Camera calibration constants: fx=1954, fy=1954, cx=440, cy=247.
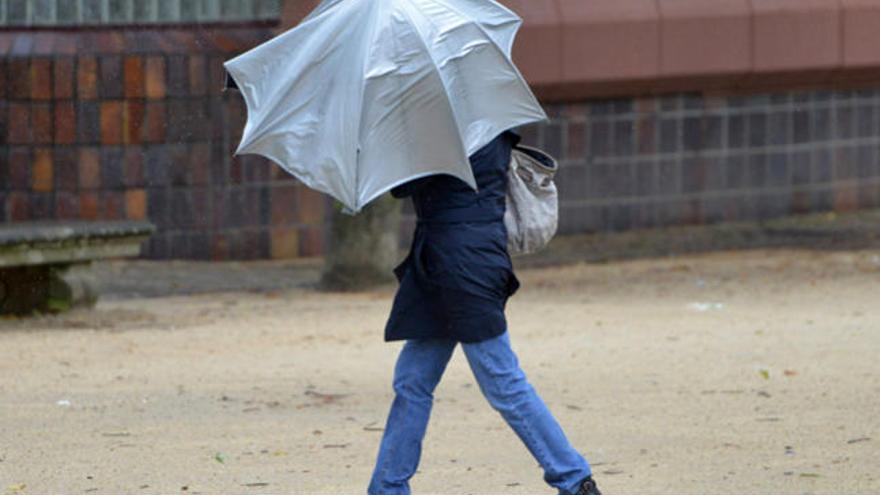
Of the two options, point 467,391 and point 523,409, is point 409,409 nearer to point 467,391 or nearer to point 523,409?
point 523,409

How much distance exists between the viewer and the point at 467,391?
8.91 m

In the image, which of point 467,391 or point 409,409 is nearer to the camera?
point 409,409

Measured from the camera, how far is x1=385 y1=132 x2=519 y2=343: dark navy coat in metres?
5.61

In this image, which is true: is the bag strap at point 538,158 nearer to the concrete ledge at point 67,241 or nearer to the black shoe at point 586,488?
the black shoe at point 586,488

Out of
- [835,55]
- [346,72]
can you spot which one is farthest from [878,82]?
[346,72]

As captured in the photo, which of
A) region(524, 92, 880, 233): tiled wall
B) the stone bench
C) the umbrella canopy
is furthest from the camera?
region(524, 92, 880, 233): tiled wall

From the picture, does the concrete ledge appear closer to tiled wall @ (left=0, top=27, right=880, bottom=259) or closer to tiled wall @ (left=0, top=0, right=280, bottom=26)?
tiled wall @ (left=0, top=27, right=880, bottom=259)

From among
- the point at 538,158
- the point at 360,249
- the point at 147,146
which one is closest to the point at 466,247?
the point at 538,158

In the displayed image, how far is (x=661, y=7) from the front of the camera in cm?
1394

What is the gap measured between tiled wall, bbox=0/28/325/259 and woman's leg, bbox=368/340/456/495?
776 cm

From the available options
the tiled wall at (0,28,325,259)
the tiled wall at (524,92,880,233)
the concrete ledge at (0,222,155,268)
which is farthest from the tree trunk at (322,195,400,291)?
the tiled wall at (524,92,880,233)

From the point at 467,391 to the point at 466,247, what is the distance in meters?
3.37

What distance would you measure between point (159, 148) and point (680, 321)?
4257mm

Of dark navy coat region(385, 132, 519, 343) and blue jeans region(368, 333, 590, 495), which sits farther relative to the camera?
blue jeans region(368, 333, 590, 495)
